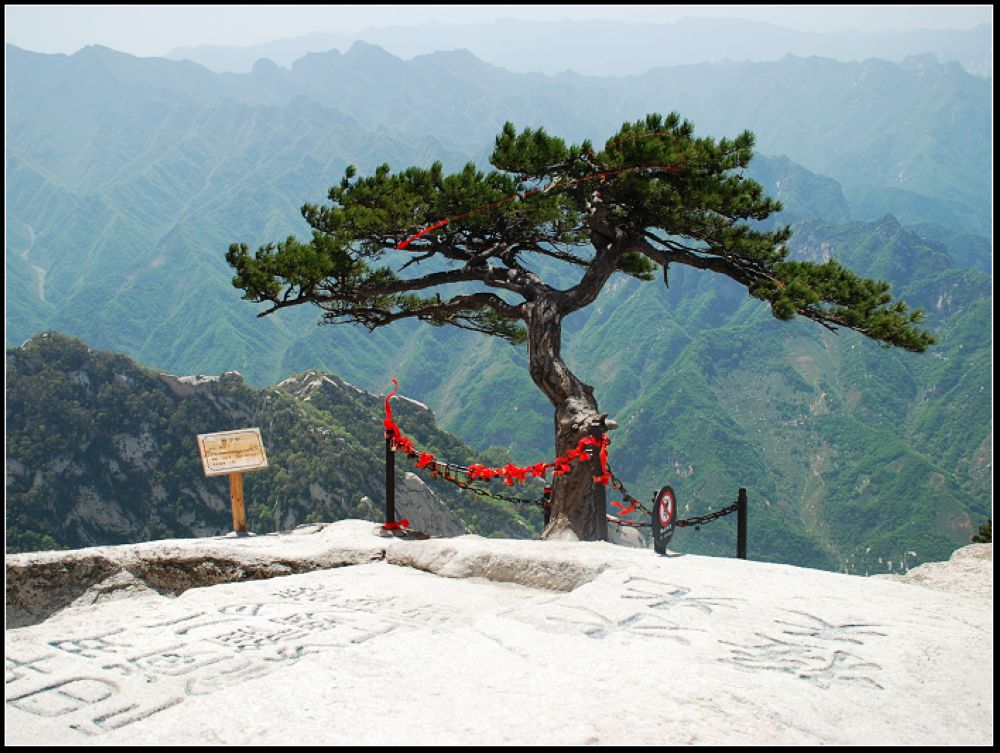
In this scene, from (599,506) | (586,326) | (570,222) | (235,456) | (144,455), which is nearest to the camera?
(235,456)

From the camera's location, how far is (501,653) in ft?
18.3

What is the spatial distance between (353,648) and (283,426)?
31433 millimetres

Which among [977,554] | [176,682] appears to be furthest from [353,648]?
[977,554]

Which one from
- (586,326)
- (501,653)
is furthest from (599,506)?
(586,326)

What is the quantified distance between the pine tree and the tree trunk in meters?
0.02

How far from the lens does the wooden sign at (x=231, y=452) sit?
34.4 feet

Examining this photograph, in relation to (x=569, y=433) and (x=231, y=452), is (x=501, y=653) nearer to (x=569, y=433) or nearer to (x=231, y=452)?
(x=569, y=433)

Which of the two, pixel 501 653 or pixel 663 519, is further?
pixel 663 519

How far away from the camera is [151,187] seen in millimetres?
149125

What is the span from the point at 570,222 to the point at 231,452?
5.49 metres

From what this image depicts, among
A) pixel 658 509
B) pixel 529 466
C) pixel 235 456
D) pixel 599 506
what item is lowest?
pixel 599 506

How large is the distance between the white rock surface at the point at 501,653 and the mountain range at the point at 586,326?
66.8 metres

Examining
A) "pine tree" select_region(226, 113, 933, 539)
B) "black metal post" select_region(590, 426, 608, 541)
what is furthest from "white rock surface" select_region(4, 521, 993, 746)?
"pine tree" select_region(226, 113, 933, 539)

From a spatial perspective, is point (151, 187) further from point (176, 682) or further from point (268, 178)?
point (176, 682)
